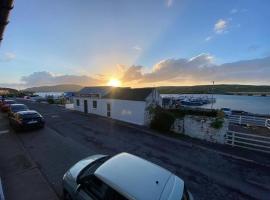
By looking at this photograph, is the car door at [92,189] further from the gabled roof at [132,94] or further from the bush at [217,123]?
the gabled roof at [132,94]

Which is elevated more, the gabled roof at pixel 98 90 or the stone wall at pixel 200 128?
the gabled roof at pixel 98 90

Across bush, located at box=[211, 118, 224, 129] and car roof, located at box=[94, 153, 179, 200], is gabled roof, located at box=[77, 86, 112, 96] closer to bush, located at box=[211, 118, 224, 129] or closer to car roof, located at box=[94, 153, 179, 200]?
bush, located at box=[211, 118, 224, 129]

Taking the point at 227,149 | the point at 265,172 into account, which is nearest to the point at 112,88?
the point at 227,149

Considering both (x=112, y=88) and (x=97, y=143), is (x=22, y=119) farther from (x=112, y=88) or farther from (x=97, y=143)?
(x=112, y=88)

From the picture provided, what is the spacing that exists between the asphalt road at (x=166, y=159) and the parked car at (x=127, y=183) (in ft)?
6.59

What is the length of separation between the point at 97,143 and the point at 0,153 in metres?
5.10

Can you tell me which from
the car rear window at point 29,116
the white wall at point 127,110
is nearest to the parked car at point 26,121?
the car rear window at point 29,116

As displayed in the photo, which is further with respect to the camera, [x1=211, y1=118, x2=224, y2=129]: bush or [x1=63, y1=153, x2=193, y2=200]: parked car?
[x1=211, y1=118, x2=224, y2=129]: bush

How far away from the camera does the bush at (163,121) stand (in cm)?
1547

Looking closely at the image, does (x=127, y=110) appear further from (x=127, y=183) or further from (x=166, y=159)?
(x=127, y=183)

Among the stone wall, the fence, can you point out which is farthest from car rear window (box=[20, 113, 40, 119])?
the fence

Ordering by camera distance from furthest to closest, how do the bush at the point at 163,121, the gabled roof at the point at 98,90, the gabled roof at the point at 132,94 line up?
the gabled roof at the point at 98,90, the gabled roof at the point at 132,94, the bush at the point at 163,121

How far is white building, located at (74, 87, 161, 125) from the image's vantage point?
18578 mm

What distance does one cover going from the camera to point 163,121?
51.1 ft
